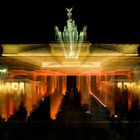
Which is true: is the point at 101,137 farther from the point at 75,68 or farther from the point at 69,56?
the point at 69,56

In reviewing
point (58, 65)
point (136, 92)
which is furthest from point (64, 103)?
point (58, 65)

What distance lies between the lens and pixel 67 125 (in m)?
12.3

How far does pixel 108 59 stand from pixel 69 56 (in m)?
3.87

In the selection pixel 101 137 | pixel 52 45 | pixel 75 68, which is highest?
pixel 52 45

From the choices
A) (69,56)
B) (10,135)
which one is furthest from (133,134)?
(69,56)

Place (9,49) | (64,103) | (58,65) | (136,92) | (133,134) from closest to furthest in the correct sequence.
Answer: (133,134) < (64,103) < (136,92) < (58,65) < (9,49)

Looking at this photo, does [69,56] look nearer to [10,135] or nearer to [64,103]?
[64,103]

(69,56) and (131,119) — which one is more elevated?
(69,56)

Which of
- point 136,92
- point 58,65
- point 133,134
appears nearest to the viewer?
point 133,134

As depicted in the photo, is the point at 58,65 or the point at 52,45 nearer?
the point at 58,65

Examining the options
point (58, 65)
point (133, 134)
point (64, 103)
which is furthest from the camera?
point (58, 65)

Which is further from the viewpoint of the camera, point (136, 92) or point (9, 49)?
point (9, 49)

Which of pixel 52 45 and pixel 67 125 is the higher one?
pixel 52 45

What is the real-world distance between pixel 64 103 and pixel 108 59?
57.7 ft
